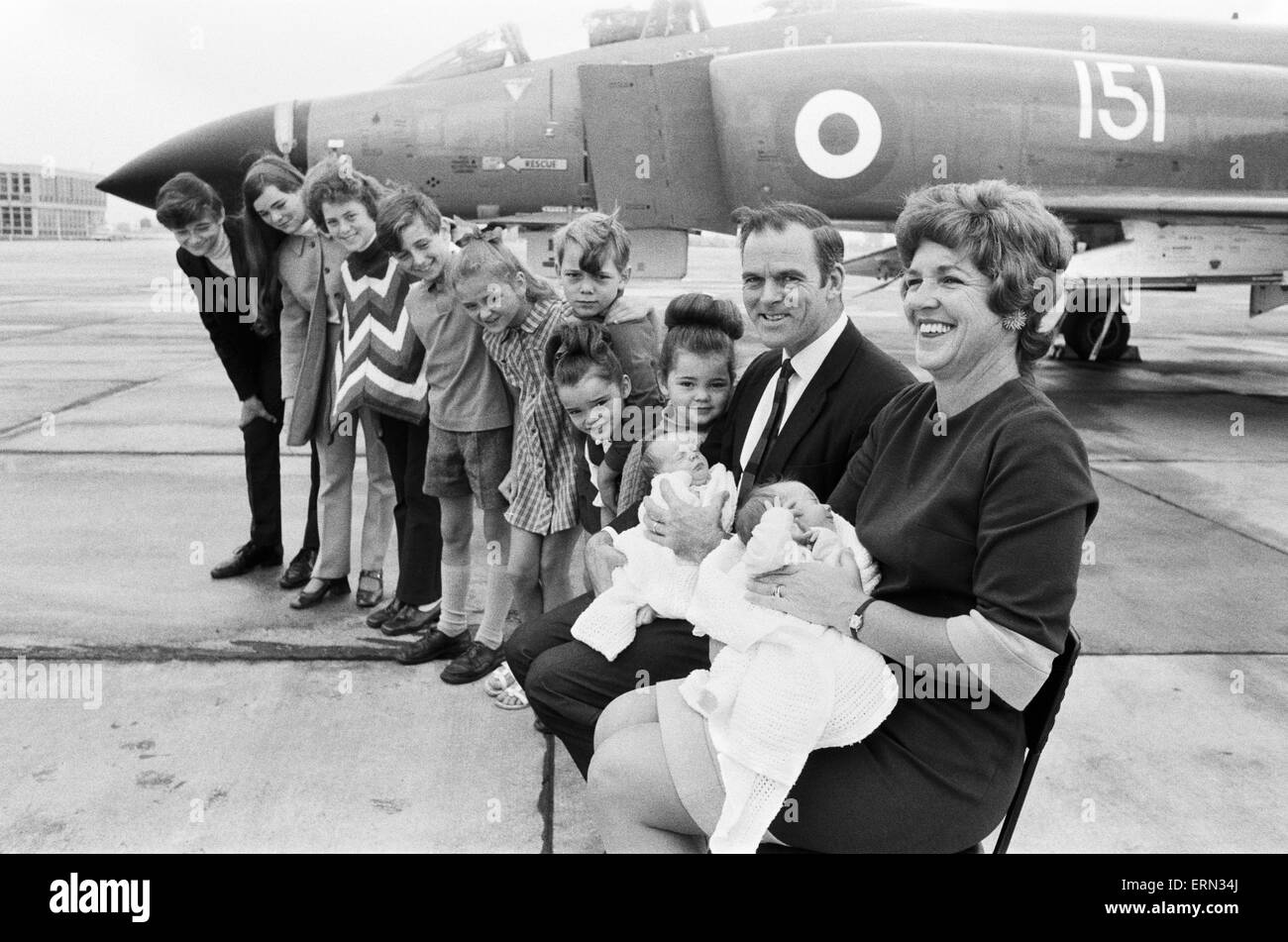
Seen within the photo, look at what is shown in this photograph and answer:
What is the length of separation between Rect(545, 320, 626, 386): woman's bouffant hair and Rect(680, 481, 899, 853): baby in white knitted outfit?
102cm

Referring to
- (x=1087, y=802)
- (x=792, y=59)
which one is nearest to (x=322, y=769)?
(x=1087, y=802)

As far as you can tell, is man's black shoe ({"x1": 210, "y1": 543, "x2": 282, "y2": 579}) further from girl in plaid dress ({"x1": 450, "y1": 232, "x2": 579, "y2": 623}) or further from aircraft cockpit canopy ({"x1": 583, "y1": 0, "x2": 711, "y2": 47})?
aircraft cockpit canopy ({"x1": 583, "y1": 0, "x2": 711, "y2": 47})

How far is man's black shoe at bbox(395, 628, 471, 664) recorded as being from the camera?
12.9 ft

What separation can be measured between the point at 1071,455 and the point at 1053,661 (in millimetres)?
397

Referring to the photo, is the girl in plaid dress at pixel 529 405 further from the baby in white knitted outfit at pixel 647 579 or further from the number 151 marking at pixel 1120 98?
the number 151 marking at pixel 1120 98

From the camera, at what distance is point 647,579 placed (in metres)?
2.46

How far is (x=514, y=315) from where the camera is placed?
346 centimetres

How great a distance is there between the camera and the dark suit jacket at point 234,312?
458cm

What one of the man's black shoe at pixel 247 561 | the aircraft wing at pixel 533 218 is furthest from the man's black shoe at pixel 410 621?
the aircraft wing at pixel 533 218

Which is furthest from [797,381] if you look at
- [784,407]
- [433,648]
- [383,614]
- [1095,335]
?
[1095,335]

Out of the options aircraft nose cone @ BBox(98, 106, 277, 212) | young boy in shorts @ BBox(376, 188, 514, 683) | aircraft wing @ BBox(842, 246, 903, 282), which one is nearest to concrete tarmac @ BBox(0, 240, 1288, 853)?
young boy in shorts @ BBox(376, 188, 514, 683)

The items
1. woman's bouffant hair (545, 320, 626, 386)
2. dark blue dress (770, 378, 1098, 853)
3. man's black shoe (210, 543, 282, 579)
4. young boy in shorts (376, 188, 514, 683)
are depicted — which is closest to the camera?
dark blue dress (770, 378, 1098, 853)

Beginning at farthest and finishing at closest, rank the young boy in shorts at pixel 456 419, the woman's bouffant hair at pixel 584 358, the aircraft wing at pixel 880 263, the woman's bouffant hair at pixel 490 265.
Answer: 1. the aircraft wing at pixel 880 263
2. the young boy in shorts at pixel 456 419
3. the woman's bouffant hair at pixel 490 265
4. the woman's bouffant hair at pixel 584 358

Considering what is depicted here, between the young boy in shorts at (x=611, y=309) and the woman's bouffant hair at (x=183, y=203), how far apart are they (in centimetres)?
191
